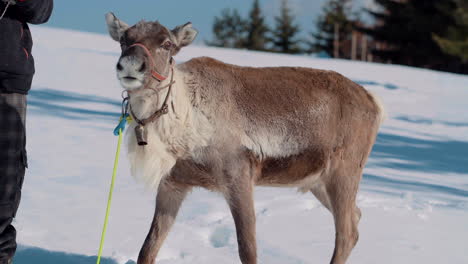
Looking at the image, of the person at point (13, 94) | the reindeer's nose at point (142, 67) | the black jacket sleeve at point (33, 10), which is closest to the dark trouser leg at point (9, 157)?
the person at point (13, 94)

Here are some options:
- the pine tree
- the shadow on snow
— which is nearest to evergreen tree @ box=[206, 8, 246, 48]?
the pine tree

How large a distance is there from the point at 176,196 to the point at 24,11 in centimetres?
158

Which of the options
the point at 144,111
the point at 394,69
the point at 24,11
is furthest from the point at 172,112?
the point at 394,69

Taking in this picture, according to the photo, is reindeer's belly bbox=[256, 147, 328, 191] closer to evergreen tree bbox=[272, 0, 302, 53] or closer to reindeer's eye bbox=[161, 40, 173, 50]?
reindeer's eye bbox=[161, 40, 173, 50]

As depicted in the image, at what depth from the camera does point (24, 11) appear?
3305 millimetres

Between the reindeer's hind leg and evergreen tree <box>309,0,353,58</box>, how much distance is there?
54.1m

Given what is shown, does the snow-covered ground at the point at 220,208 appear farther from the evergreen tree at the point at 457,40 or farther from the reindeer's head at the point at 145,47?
the evergreen tree at the point at 457,40

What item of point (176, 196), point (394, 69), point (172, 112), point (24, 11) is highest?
point (24, 11)

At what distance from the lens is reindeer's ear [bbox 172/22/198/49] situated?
354 cm

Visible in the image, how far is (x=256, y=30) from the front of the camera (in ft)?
203

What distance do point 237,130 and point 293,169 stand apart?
1.77ft

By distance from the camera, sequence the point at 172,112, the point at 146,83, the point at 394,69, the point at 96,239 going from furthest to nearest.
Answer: the point at 394,69 → the point at 96,239 → the point at 172,112 → the point at 146,83

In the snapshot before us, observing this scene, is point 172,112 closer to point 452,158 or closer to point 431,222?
point 431,222

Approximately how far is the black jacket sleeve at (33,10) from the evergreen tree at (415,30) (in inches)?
1322
